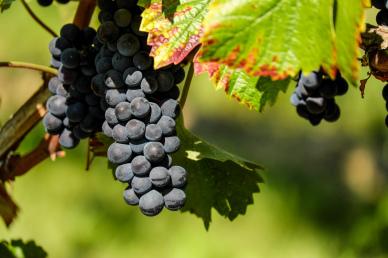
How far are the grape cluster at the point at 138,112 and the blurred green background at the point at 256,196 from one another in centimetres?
192

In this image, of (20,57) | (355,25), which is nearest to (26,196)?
(20,57)

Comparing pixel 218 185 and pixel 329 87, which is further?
pixel 218 185

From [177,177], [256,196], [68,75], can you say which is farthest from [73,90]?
[256,196]

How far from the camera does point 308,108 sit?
3.18ft

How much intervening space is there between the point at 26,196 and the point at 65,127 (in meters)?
2.58

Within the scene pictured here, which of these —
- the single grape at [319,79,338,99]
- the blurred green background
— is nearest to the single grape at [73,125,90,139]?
the single grape at [319,79,338,99]

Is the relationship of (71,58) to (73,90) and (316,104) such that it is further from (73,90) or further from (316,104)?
A: (316,104)

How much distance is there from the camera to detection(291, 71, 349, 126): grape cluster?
0.89m

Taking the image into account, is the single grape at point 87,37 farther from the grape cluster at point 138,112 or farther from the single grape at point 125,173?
the single grape at point 125,173

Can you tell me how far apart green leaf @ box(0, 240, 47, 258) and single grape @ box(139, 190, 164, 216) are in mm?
445

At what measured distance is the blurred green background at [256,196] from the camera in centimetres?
321

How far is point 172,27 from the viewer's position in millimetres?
776

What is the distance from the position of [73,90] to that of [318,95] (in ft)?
1.07

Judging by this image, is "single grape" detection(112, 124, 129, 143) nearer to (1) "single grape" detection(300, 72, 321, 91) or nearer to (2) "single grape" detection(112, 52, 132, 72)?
(2) "single grape" detection(112, 52, 132, 72)
